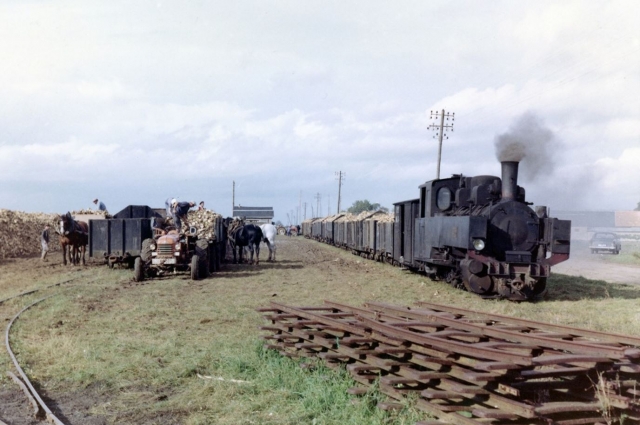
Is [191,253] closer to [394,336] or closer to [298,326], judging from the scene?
[298,326]

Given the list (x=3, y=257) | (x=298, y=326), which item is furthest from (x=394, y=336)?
(x=3, y=257)

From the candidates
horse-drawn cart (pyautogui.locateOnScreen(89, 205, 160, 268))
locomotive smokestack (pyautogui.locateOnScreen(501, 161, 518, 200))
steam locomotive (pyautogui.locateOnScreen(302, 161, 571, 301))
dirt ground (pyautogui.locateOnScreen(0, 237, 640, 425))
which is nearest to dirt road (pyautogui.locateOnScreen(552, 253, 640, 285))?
dirt ground (pyautogui.locateOnScreen(0, 237, 640, 425))

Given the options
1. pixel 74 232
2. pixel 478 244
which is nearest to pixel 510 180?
pixel 478 244

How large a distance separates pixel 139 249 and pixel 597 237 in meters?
33.7

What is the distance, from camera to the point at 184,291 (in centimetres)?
1578

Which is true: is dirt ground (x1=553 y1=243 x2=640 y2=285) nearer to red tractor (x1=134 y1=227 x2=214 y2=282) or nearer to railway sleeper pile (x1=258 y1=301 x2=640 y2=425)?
red tractor (x1=134 y1=227 x2=214 y2=282)

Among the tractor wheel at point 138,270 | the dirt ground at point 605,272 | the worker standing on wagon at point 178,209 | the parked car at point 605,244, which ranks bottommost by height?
the dirt ground at point 605,272

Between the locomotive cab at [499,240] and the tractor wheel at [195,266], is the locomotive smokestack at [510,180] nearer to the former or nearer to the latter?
the locomotive cab at [499,240]

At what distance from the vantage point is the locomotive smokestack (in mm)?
14484

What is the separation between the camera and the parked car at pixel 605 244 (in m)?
41.0

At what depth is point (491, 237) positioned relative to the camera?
14.1 metres

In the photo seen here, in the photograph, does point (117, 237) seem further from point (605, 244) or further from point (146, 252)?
point (605, 244)

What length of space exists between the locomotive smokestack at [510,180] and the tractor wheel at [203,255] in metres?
9.46

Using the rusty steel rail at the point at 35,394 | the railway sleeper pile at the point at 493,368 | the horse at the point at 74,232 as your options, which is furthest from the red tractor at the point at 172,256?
the railway sleeper pile at the point at 493,368
